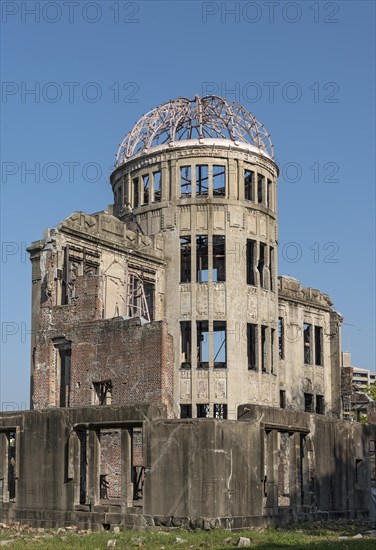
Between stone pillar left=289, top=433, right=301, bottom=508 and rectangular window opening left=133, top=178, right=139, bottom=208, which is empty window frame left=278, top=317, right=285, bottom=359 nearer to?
rectangular window opening left=133, top=178, right=139, bottom=208

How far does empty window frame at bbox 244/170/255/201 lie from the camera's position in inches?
1439

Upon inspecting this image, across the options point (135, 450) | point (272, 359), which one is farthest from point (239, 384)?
point (135, 450)

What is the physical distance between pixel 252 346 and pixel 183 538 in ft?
56.6

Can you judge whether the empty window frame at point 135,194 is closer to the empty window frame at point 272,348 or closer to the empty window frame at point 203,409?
the empty window frame at point 272,348

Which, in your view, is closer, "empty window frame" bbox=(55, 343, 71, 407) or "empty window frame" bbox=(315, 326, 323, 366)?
"empty window frame" bbox=(55, 343, 71, 407)

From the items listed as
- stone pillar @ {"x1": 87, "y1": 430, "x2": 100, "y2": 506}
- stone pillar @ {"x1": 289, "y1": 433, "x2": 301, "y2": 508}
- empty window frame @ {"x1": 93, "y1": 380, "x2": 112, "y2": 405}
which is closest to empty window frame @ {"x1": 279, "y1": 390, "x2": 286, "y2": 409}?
empty window frame @ {"x1": 93, "y1": 380, "x2": 112, "y2": 405}

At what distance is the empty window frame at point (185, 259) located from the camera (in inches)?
1416

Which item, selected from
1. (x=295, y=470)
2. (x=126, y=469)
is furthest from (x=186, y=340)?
(x=126, y=469)

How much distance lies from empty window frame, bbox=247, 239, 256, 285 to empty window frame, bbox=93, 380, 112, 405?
8.15m

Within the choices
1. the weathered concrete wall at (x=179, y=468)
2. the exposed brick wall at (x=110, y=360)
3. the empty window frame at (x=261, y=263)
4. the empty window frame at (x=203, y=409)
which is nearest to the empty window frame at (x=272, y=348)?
the empty window frame at (x=261, y=263)

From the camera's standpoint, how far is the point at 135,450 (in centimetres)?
2831

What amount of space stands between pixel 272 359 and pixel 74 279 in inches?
353

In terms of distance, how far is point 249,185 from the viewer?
122 feet

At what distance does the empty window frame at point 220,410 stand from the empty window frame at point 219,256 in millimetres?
4951
